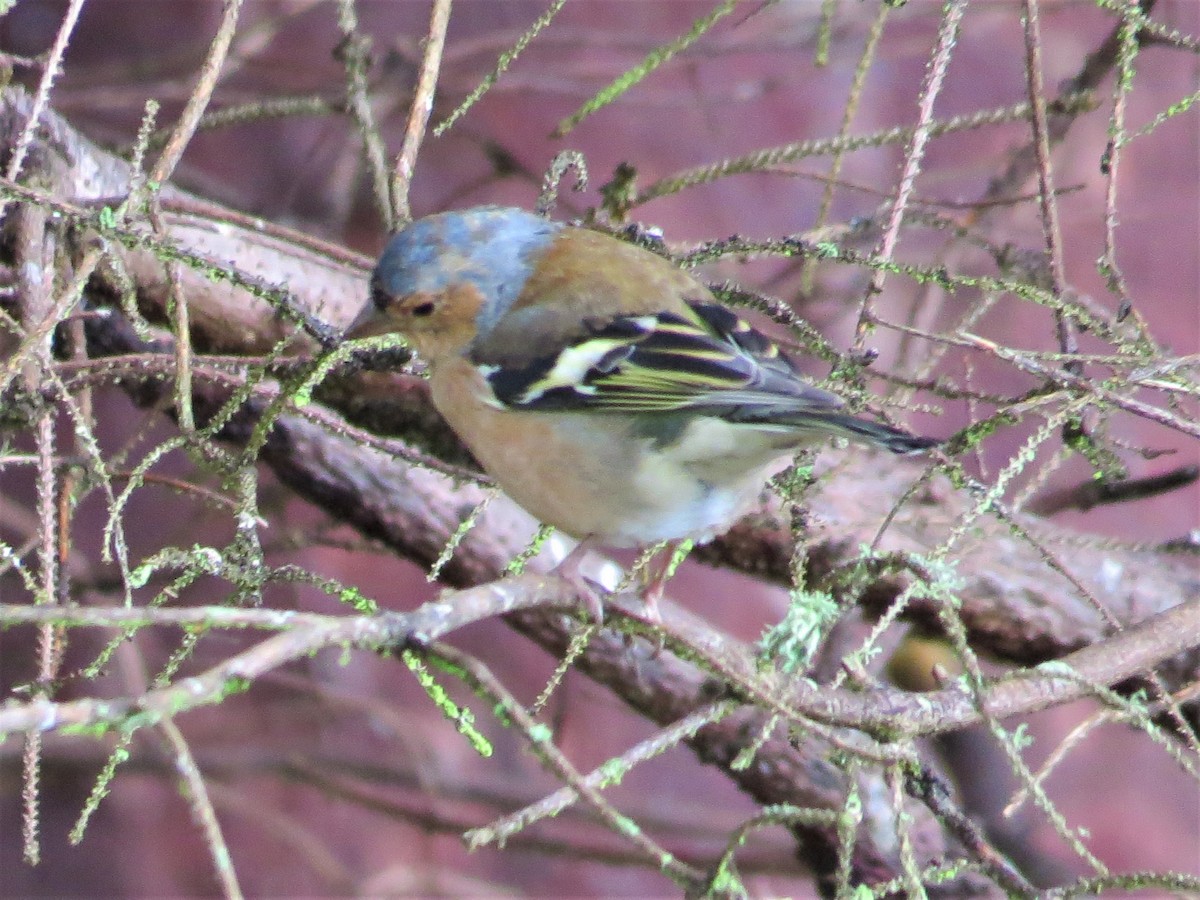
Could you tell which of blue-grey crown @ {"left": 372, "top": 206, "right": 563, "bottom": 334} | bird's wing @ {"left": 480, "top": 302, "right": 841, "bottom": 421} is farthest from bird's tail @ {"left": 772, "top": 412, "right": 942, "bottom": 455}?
blue-grey crown @ {"left": 372, "top": 206, "right": 563, "bottom": 334}

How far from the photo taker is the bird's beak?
2.15 meters

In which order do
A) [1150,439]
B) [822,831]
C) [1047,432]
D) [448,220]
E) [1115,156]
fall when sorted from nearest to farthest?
[1047,432]
[1115,156]
[448,220]
[822,831]
[1150,439]

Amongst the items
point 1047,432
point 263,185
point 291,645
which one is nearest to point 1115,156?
point 1047,432

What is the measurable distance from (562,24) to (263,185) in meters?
1.01

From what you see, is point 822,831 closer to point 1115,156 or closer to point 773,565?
point 773,565

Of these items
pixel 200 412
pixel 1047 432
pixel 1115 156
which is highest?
pixel 200 412

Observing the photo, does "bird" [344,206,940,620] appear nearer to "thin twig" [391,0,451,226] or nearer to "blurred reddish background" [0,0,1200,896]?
"thin twig" [391,0,451,226]

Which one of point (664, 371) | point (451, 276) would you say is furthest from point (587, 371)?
point (451, 276)

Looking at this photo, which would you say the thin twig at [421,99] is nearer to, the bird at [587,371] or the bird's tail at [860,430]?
the bird at [587,371]

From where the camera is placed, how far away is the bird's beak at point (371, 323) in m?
2.15

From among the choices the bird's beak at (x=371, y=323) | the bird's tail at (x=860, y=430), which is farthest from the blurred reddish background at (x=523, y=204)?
the bird's tail at (x=860, y=430)

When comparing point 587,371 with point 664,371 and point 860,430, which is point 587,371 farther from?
point 860,430

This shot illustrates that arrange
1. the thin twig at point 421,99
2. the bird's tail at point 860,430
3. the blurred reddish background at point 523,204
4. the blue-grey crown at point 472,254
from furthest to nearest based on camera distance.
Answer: the blurred reddish background at point 523,204 < the blue-grey crown at point 472,254 < the thin twig at point 421,99 < the bird's tail at point 860,430

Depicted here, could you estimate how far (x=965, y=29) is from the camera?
3826 millimetres
